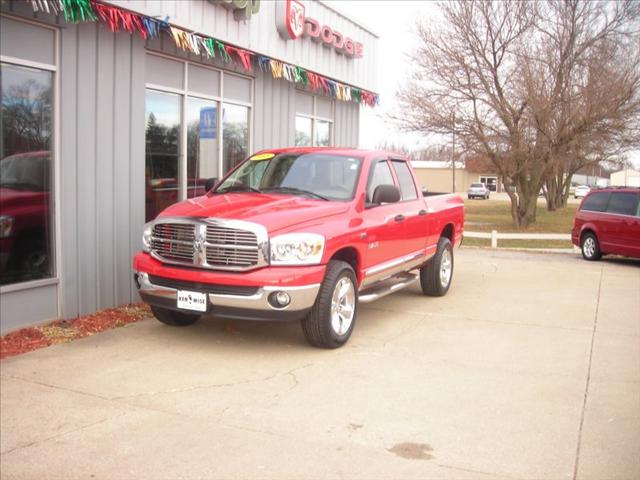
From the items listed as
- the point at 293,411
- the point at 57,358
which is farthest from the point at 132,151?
the point at 293,411

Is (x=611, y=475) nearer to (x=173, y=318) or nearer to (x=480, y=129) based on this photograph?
(x=173, y=318)

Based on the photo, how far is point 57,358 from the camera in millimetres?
6207

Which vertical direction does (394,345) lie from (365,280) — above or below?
below

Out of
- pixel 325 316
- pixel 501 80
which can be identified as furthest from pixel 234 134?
pixel 501 80

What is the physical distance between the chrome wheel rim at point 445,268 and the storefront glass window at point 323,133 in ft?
15.7

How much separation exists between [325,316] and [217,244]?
1.23 metres

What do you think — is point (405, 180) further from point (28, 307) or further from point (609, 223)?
point (609, 223)

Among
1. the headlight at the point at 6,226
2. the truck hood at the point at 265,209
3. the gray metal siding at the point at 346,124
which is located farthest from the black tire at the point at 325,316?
the gray metal siding at the point at 346,124

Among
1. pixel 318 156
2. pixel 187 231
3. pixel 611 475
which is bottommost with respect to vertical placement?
pixel 611 475

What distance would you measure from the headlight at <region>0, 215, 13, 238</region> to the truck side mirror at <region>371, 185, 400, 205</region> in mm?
3834

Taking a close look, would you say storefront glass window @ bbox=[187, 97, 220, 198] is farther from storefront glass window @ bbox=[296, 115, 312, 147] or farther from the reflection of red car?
storefront glass window @ bbox=[296, 115, 312, 147]

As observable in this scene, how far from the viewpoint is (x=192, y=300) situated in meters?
6.25

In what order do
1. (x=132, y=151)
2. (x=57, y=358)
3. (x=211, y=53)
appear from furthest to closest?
(x=211, y=53)
(x=132, y=151)
(x=57, y=358)

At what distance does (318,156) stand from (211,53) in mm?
2505
